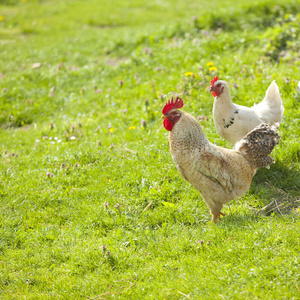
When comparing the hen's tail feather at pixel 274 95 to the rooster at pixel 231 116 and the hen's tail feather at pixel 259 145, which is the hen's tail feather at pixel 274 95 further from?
the hen's tail feather at pixel 259 145

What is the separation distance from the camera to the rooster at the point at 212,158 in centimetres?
432

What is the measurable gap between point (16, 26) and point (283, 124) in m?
11.5

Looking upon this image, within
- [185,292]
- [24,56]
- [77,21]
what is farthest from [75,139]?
[77,21]

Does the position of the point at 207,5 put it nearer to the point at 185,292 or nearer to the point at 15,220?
the point at 15,220

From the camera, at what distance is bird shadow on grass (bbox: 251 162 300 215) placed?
4.71 m

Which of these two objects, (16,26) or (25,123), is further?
(16,26)

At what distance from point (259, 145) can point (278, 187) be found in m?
0.93

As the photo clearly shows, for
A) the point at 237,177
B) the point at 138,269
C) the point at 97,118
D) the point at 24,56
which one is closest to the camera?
the point at 138,269

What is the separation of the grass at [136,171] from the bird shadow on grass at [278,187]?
0.06 feet

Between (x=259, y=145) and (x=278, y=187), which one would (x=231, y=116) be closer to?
(x=259, y=145)

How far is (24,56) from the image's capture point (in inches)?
436

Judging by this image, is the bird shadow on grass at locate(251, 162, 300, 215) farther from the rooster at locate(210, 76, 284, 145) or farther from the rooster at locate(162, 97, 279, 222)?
the rooster at locate(210, 76, 284, 145)

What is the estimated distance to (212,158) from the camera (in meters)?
4.38

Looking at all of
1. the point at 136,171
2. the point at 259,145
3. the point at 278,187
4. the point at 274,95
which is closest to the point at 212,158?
the point at 259,145
